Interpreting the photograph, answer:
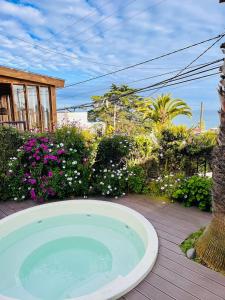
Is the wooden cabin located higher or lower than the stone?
higher

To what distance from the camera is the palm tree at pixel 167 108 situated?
1373 centimetres

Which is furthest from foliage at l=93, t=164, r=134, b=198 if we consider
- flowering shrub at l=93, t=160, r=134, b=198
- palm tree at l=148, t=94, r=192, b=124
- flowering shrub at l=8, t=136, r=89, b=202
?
palm tree at l=148, t=94, r=192, b=124

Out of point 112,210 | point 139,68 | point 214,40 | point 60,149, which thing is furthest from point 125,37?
point 112,210

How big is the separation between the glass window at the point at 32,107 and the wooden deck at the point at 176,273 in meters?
8.11

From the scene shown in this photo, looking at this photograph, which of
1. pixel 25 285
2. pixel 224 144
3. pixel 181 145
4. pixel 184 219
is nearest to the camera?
pixel 224 144

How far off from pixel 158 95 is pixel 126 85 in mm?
8903

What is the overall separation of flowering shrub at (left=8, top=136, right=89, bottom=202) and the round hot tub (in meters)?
0.35

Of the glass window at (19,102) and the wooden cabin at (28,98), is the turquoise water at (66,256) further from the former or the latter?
the glass window at (19,102)

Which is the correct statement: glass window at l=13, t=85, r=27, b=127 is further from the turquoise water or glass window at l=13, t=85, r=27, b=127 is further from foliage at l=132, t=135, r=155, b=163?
the turquoise water

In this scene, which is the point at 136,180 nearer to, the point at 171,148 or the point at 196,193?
the point at 196,193

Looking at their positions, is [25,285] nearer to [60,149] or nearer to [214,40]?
[60,149]

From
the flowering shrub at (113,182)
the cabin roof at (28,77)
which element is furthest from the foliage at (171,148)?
the cabin roof at (28,77)

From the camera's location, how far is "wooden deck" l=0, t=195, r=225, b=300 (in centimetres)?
220

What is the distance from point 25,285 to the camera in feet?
9.55
